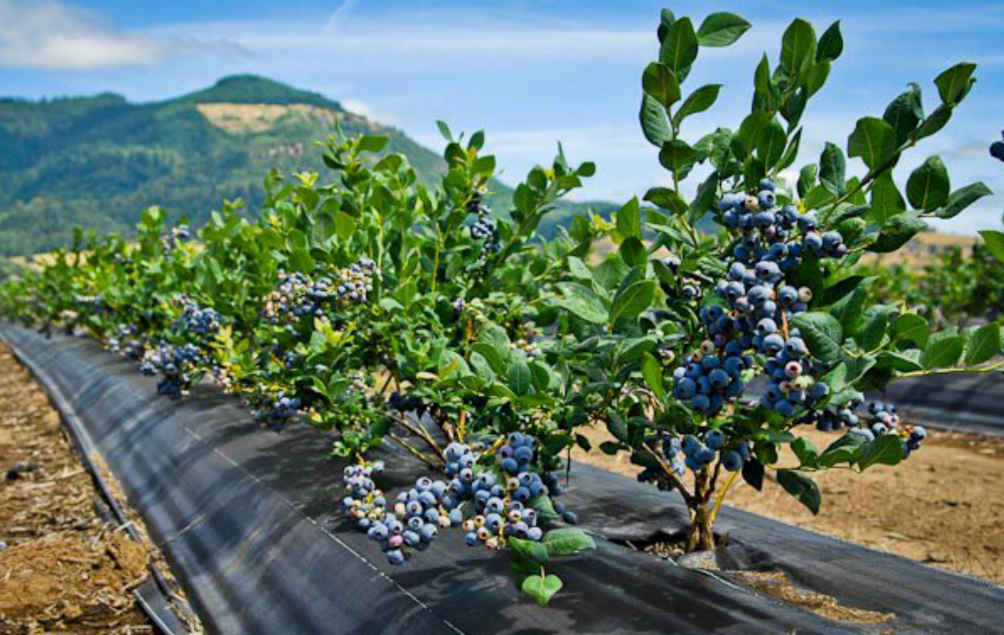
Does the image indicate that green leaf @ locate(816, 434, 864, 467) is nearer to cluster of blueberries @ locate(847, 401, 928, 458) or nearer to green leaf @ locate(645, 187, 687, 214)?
cluster of blueberries @ locate(847, 401, 928, 458)

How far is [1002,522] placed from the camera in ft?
15.1

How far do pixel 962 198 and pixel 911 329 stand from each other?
29 cm

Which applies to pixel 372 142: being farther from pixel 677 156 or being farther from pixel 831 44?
pixel 831 44

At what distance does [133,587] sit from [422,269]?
181 cm

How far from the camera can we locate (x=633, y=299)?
1.81m

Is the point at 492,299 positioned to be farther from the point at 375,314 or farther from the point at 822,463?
the point at 822,463

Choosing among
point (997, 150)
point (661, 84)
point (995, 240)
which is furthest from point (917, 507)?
point (661, 84)

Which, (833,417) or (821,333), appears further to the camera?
(833,417)

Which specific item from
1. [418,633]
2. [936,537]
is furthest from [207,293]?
[936,537]

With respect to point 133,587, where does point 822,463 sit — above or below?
above

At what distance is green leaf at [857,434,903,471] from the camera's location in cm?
165

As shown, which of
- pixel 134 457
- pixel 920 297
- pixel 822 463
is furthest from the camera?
pixel 920 297

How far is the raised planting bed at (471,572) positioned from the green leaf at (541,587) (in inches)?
11.9

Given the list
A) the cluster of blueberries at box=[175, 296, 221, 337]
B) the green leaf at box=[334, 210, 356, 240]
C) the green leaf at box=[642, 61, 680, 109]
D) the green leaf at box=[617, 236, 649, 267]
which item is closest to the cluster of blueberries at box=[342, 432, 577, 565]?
the green leaf at box=[617, 236, 649, 267]
